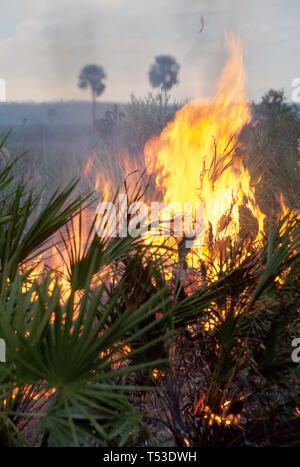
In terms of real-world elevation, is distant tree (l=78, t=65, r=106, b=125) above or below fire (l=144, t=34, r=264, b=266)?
above

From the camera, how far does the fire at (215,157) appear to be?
18.4ft

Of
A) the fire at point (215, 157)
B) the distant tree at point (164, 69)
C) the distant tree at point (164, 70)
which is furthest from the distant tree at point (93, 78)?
the fire at point (215, 157)

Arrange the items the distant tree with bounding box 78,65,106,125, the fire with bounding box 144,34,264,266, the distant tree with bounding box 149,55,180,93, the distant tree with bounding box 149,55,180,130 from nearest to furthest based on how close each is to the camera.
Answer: the fire with bounding box 144,34,264,266
the distant tree with bounding box 149,55,180,130
the distant tree with bounding box 149,55,180,93
the distant tree with bounding box 78,65,106,125

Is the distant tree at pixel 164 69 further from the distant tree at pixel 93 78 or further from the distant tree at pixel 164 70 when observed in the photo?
the distant tree at pixel 93 78

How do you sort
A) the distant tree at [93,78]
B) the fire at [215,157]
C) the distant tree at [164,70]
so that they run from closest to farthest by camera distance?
the fire at [215,157] < the distant tree at [164,70] < the distant tree at [93,78]

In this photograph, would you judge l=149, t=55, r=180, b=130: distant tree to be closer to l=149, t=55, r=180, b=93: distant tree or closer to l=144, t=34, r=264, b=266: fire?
l=149, t=55, r=180, b=93: distant tree

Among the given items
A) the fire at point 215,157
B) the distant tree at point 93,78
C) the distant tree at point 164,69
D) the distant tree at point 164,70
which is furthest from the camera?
the distant tree at point 93,78

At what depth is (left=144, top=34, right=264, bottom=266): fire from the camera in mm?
5621

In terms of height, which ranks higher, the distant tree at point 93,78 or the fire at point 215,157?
the distant tree at point 93,78

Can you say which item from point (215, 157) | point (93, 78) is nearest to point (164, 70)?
point (93, 78)

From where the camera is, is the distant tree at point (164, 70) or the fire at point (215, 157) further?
the distant tree at point (164, 70)

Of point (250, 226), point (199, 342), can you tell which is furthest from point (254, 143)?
point (199, 342)

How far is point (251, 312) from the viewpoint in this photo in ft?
9.77

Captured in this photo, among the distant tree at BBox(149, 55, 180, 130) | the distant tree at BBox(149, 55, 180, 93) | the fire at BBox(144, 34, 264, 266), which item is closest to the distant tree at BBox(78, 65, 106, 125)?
the distant tree at BBox(149, 55, 180, 130)
